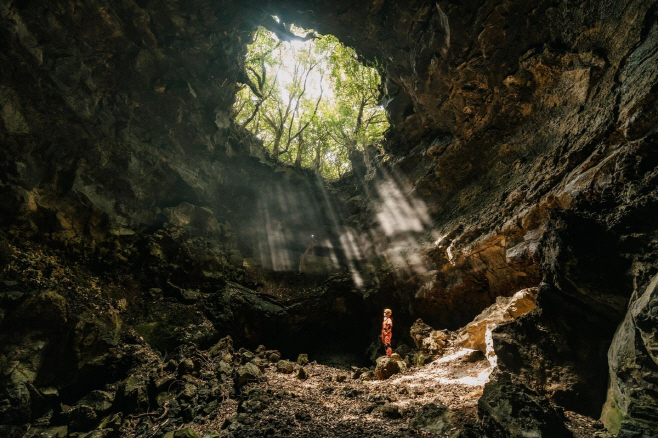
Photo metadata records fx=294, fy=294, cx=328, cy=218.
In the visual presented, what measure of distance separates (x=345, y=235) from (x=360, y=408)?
42.2ft

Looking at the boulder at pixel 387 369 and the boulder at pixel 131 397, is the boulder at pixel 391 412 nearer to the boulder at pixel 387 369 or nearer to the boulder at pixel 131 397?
the boulder at pixel 387 369

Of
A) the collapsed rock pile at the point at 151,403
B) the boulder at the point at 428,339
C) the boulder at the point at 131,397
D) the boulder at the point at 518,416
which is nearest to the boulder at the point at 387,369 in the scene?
the boulder at the point at 428,339

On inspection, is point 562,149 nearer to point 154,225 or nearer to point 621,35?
point 621,35

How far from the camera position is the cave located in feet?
12.0

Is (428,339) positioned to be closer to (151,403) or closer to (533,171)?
(533,171)

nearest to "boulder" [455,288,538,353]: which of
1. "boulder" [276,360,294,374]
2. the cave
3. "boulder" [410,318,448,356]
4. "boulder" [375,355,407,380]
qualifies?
the cave

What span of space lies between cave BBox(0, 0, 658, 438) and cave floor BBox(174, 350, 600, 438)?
54mm

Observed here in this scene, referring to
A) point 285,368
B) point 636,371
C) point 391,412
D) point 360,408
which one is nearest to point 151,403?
point 285,368

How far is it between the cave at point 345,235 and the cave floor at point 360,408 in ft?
0.18

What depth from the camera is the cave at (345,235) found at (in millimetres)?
3645

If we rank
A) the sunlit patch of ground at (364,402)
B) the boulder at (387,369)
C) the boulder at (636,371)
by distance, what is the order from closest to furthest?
the boulder at (636,371) → the sunlit patch of ground at (364,402) → the boulder at (387,369)

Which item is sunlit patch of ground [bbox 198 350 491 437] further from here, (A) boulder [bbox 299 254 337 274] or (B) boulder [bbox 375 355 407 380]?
(A) boulder [bbox 299 254 337 274]

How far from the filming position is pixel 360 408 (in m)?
4.54

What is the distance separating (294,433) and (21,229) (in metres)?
8.95
